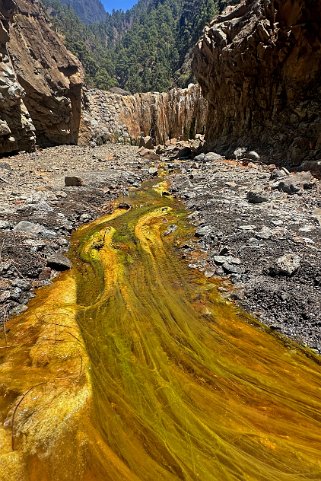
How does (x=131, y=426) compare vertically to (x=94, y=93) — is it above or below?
below

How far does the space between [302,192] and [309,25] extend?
34.5ft

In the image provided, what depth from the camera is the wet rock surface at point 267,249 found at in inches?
236

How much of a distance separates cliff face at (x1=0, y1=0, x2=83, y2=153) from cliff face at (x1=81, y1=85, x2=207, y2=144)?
7.64m

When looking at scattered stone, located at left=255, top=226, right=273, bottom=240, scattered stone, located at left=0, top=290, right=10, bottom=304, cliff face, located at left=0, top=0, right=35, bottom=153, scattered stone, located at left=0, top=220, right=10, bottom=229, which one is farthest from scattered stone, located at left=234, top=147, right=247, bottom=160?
scattered stone, located at left=0, top=290, right=10, bottom=304

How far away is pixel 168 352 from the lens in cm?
532

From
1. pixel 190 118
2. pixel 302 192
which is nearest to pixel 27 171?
pixel 302 192

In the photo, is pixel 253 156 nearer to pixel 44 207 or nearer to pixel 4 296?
pixel 44 207

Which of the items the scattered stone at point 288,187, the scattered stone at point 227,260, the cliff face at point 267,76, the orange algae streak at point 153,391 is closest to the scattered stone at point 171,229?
the scattered stone at point 227,260

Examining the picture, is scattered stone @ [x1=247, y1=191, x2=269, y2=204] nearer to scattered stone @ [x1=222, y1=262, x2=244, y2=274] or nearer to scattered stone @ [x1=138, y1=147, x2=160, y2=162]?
scattered stone @ [x1=222, y1=262, x2=244, y2=274]

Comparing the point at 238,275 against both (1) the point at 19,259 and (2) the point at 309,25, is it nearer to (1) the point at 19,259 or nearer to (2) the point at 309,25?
(1) the point at 19,259

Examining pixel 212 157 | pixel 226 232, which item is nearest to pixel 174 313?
pixel 226 232

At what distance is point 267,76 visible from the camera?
20078mm

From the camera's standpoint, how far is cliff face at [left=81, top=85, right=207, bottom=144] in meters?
41.8

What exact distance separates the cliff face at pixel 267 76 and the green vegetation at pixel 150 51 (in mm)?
42669
